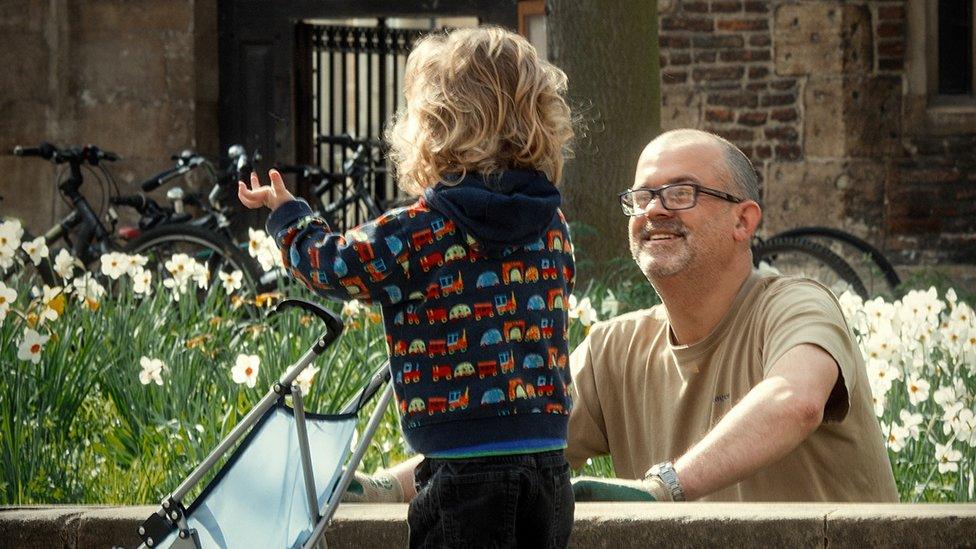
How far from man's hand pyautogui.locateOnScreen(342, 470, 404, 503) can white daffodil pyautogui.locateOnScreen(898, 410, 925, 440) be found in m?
1.52

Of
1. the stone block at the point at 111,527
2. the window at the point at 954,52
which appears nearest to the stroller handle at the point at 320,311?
the stone block at the point at 111,527

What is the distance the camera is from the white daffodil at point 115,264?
5688 millimetres

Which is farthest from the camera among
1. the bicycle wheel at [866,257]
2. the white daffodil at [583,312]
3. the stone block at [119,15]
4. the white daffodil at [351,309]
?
the stone block at [119,15]

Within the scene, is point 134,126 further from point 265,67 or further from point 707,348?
point 707,348

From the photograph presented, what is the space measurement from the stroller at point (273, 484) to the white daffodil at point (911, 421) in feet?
5.82

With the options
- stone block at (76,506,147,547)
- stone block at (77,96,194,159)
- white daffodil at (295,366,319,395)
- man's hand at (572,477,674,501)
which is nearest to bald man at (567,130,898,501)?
man's hand at (572,477,674,501)

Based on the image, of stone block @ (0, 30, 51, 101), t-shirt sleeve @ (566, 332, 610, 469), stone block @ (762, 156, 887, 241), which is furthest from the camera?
stone block @ (0, 30, 51, 101)

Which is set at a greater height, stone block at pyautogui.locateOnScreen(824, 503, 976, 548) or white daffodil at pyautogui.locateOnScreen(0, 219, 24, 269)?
white daffodil at pyautogui.locateOnScreen(0, 219, 24, 269)

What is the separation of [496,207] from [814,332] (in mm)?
745

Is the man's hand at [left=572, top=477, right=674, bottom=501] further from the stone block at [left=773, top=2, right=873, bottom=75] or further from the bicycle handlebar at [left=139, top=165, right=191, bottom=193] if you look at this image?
Result: the stone block at [left=773, top=2, right=873, bottom=75]

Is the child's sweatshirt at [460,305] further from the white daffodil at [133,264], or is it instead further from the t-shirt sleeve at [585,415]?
the white daffodil at [133,264]

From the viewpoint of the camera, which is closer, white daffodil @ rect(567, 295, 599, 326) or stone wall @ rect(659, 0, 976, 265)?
white daffodil @ rect(567, 295, 599, 326)

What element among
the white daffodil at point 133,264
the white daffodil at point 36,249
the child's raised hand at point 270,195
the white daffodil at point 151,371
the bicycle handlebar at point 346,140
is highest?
the bicycle handlebar at point 346,140

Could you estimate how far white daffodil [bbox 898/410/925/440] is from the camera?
13.5 feet
